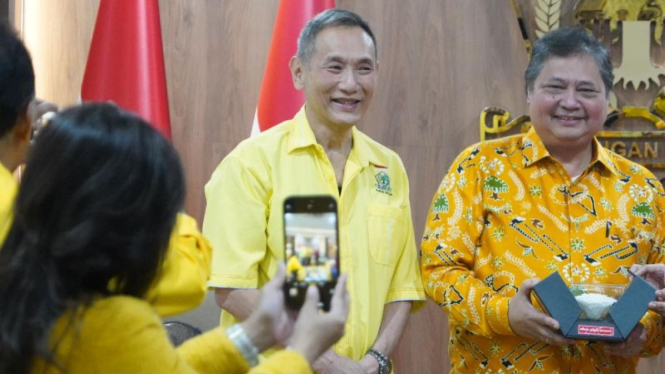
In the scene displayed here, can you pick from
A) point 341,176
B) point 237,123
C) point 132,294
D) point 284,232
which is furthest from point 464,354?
point 237,123

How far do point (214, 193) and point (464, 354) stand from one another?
2.64 ft

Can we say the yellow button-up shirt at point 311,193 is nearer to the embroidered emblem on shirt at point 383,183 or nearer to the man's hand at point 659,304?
the embroidered emblem on shirt at point 383,183

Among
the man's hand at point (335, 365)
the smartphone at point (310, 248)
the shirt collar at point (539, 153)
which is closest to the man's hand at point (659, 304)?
the shirt collar at point (539, 153)

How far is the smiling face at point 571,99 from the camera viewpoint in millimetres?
2561

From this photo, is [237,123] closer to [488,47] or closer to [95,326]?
[488,47]

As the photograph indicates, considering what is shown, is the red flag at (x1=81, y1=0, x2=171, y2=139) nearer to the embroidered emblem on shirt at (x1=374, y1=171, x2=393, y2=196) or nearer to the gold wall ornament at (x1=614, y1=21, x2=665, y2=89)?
the embroidered emblem on shirt at (x1=374, y1=171, x2=393, y2=196)

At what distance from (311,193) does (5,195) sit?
39.4 inches

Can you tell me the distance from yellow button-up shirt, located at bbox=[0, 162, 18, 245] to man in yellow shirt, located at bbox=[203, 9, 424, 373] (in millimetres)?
811

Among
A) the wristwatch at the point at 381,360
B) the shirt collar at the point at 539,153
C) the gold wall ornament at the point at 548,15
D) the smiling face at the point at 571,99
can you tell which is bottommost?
the wristwatch at the point at 381,360

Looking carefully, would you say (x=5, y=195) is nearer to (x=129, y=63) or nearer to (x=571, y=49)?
(x=571, y=49)

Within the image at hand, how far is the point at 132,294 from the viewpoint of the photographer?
141 cm

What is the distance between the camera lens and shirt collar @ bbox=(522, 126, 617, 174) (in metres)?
2.59

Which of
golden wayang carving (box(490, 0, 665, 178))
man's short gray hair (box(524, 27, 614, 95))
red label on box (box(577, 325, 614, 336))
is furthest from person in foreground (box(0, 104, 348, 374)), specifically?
golden wayang carving (box(490, 0, 665, 178))

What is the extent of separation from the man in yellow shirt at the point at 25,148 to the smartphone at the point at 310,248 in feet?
0.67
